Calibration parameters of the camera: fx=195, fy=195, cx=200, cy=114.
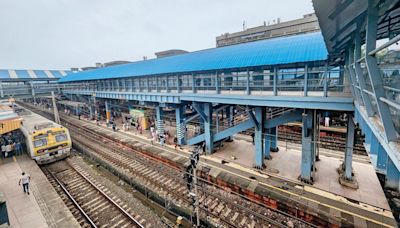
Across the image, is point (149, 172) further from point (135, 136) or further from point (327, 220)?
point (327, 220)

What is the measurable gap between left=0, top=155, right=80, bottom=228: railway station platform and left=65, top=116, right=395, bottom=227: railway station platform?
21.0 feet

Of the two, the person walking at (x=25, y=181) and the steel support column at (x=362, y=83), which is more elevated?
the steel support column at (x=362, y=83)

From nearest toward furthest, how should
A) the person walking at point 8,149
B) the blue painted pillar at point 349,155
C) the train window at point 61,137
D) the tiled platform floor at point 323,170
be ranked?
1. the tiled platform floor at point 323,170
2. the blue painted pillar at point 349,155
3. the train window at point 61,137
4. the person walking at point 8,149

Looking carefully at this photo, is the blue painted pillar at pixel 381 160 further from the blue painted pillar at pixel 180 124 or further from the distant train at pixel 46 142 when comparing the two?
the distant train at pixel 46 142

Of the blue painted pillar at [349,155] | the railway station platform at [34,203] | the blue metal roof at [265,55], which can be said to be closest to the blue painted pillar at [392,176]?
the blue metal roof at [265,55]

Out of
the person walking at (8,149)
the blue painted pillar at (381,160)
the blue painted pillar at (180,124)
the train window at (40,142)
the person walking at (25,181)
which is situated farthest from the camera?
the blue painted pillar at (180,124)

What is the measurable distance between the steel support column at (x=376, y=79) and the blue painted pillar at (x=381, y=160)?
1851 millimetres

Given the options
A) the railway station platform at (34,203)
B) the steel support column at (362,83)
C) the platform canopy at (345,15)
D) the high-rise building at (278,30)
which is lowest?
the railway station platform at (34,203)

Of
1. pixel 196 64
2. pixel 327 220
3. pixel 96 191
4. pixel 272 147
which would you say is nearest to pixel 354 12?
pixel 327 220

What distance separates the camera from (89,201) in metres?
10.0

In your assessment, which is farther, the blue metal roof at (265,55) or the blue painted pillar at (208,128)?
the blue painted pillar at (208,128)

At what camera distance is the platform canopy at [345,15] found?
3.98m

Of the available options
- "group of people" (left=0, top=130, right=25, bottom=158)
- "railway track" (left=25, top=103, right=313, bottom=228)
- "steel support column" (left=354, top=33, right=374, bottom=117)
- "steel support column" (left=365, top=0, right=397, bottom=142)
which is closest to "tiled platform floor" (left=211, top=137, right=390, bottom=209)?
"railway track" (left=25, top=103, right=313, bottom=228)

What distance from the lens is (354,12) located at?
15.1 feet
